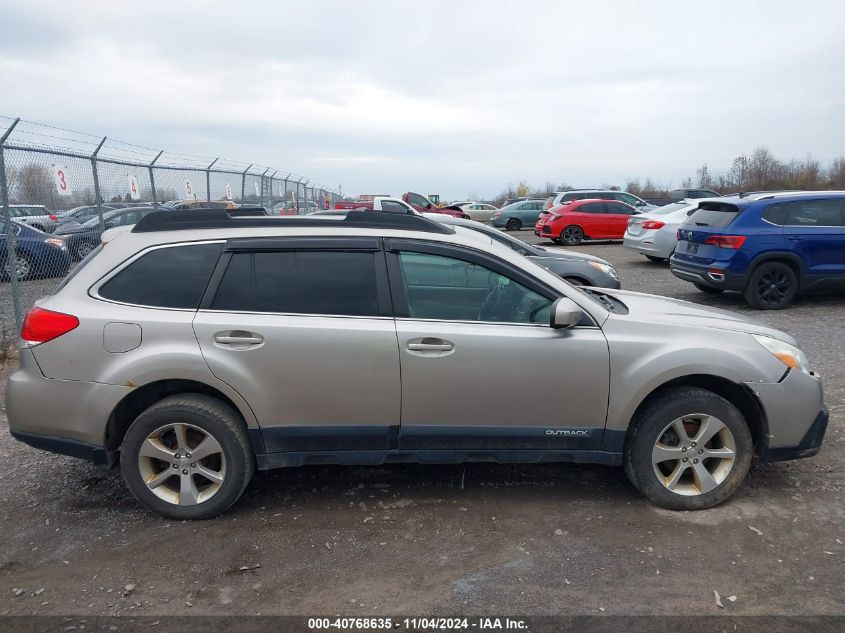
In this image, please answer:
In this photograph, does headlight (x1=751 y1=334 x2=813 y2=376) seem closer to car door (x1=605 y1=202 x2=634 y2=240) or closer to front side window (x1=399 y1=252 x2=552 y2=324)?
front side window (x1=399 y1=252 x2=552 y2=324)

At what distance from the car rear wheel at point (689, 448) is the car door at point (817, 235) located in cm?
685

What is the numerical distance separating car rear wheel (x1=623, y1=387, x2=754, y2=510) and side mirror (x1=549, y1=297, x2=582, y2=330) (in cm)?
71

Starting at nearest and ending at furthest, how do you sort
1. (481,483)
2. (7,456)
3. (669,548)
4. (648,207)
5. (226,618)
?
(226,618) → (669,548) → (481,483) → (7,456) → (648,207)

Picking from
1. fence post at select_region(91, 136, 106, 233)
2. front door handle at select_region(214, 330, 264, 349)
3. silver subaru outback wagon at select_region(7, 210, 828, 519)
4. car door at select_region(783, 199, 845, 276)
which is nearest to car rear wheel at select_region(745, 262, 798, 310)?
car door at select_region(783, 199, 845, 276)

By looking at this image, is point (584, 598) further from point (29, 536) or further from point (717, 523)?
point (29, 536)

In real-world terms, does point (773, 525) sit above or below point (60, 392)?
below

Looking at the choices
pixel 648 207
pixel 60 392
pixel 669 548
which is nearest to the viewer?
pixel 669 548

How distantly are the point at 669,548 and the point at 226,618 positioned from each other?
2.21 metres

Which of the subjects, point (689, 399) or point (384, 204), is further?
point (384, 204)

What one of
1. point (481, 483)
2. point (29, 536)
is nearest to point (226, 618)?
point (29, 536)

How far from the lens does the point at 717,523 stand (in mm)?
3650

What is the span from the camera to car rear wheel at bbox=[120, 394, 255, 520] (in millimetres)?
3619

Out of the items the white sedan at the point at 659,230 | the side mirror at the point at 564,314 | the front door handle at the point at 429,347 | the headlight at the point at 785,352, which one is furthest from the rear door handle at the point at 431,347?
the white sedan at the point at 659,230

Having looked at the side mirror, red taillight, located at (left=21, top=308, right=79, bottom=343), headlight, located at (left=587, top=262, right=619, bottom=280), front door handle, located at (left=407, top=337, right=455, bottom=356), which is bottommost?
headlight, located at (left=587, top=262, right=619, bottom=280)
